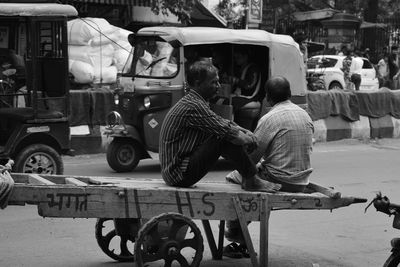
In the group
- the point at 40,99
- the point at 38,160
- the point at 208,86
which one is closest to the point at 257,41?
the point at 40,99

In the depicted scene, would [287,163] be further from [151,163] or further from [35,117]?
[151,163]

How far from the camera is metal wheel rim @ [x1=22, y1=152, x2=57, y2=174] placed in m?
9.84

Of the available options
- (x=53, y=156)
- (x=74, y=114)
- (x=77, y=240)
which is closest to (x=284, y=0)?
(x=74, y=114)

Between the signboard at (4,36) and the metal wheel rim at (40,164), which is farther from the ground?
the signboard at (4,36)

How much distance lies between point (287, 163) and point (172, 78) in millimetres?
5635

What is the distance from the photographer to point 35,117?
9.83 m

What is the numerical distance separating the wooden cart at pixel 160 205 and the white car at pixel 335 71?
2176 centimetres

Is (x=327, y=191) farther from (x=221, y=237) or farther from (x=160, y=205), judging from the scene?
(x=160, y=205)

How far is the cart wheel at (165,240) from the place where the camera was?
18.2ft

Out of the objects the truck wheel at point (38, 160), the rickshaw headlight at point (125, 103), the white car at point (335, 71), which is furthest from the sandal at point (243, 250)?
the white car at point (335, 71)

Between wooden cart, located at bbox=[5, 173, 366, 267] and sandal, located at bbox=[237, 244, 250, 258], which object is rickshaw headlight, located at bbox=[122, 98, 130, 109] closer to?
sandal, located at bbox=[237, 244, 250, 258]

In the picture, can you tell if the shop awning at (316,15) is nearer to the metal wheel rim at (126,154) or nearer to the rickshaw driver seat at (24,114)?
the metal wheel rim at (126,154)

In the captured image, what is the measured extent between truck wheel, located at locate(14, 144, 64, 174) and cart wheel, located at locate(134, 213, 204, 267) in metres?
4.47

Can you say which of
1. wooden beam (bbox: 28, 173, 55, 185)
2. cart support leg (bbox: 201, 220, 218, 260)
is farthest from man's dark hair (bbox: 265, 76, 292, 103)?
wooden beam (bbox: 28, 173, 55, 185)
